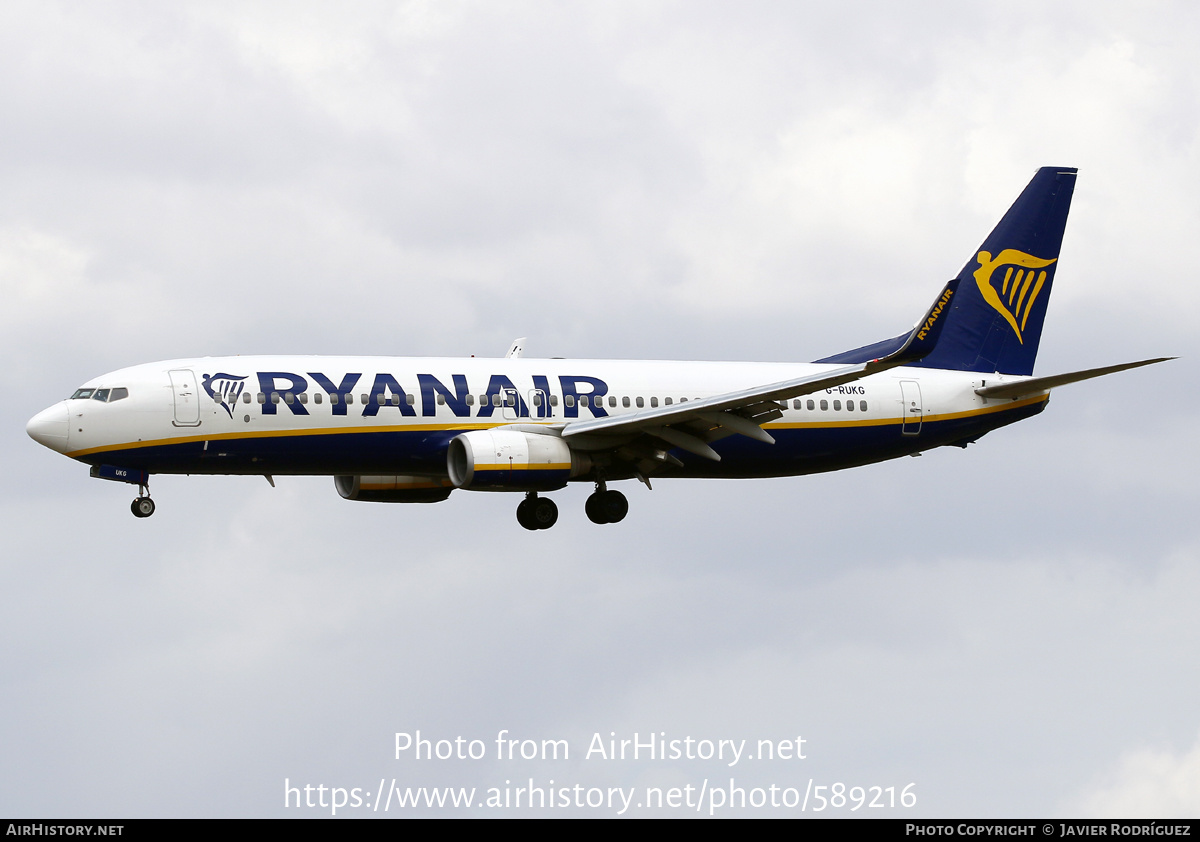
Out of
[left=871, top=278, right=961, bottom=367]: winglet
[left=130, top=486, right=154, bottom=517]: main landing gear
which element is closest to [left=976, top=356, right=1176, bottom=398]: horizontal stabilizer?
[left=871, top=278, right=961, bottom=367]: winglet

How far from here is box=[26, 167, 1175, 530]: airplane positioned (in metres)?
44.2

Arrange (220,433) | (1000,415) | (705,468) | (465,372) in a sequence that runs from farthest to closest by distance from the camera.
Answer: (1000,415)
(705,468)
(465,372)
(220,433)

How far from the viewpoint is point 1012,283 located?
56.3m

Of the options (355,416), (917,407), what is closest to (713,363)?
(917,407)

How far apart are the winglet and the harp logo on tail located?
10.3 metres

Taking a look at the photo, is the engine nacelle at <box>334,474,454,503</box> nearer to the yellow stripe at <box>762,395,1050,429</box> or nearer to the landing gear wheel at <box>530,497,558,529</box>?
the landing gear wheel at <box>530,497,558,529</box>

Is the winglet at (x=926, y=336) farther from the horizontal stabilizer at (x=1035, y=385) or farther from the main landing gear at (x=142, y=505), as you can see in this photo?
the main landing gear at (x=142, y=505)

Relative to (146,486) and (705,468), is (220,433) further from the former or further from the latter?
(705,468)

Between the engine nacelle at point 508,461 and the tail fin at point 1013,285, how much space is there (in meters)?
13.3

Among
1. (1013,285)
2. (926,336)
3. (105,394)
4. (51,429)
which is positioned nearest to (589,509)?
(926,336)

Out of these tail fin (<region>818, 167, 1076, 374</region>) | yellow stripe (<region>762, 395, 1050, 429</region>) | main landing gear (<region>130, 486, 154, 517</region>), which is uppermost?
tail fin (<region>818, 167, 1076, 374</region>)

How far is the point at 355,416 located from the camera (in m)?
45.2

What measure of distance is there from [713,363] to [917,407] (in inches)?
274

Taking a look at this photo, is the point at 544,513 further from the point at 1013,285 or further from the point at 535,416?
the point at 1013,285
